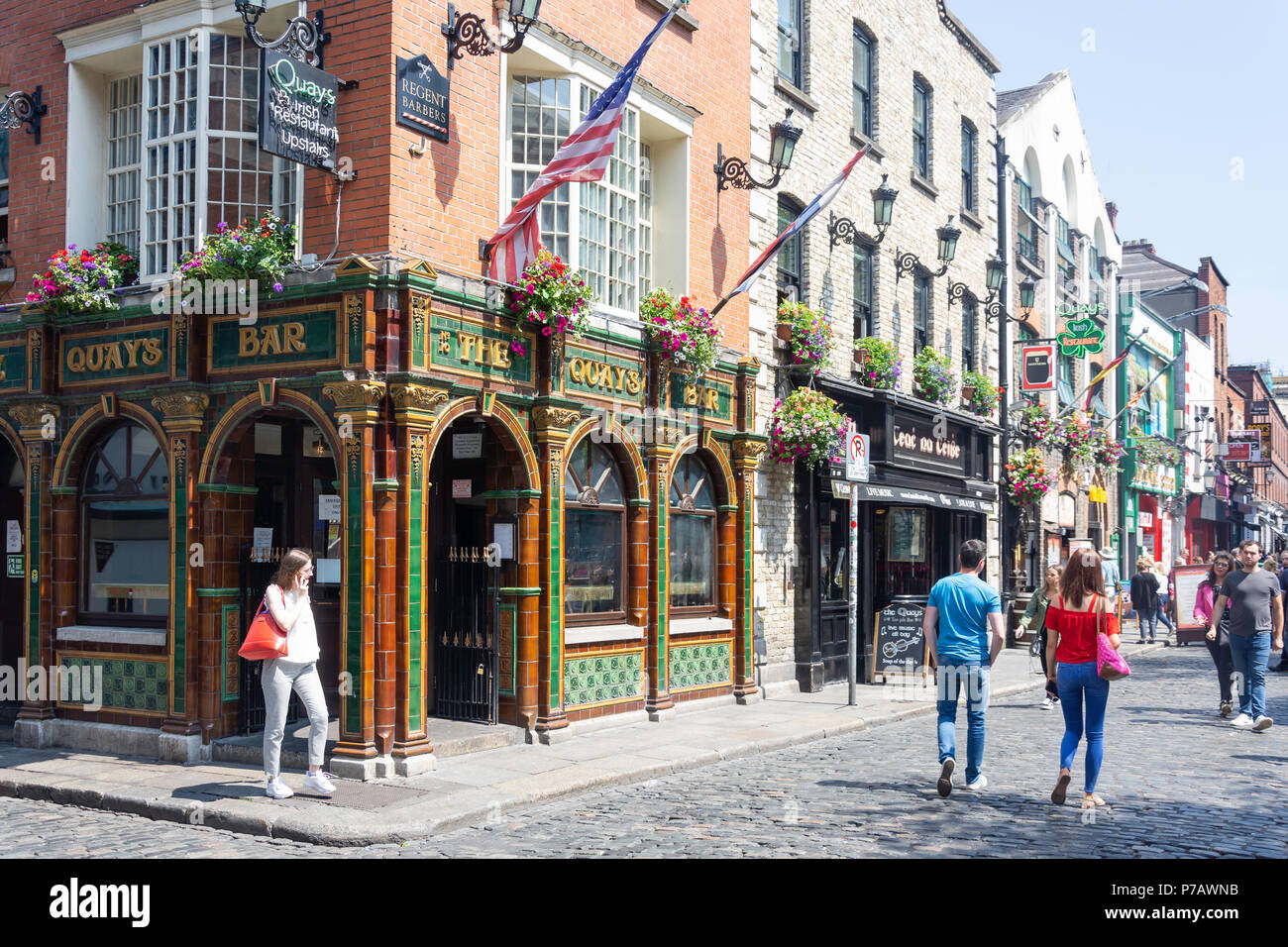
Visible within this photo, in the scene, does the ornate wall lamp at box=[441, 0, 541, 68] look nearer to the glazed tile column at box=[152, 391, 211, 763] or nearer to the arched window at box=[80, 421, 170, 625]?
the glazed tile column at box=[152, 391, 211, 763]

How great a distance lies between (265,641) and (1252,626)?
33.4 ft

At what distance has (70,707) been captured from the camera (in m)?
A: 11.3

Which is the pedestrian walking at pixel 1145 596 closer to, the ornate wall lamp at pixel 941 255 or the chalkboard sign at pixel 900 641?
the ornate wall lamp at pixel 941 255

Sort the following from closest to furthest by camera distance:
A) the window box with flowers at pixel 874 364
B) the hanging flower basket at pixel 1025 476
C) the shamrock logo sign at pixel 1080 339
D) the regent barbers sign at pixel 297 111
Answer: the regent barbers sign at pixel 297 111 < the window box with flowers at pixel 874 364 < the hanging flower basket at pixel 1025 476 < the shamrock logo sign at pixel 1080 339

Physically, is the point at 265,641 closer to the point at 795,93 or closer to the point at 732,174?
the point at 732,174

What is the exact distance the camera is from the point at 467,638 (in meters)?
11.8

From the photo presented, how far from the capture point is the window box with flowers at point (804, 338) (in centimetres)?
1617

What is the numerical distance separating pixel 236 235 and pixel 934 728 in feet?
29.2

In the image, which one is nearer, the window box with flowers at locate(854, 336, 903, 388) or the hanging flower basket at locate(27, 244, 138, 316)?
the hanging flower basket at locate(27, 244, 138, 316)

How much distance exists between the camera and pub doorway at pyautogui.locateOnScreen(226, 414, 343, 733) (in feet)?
35.3

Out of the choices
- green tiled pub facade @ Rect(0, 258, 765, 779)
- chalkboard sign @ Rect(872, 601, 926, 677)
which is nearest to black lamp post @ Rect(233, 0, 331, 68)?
green tiled pub facade @ Rect(0, 258, 765, 779)

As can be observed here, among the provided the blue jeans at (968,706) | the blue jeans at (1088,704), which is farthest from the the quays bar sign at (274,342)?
the blue jeans at (1088,704)

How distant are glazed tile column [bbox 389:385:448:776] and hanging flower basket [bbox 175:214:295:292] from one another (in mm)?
1531

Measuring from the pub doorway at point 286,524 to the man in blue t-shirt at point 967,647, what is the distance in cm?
535
